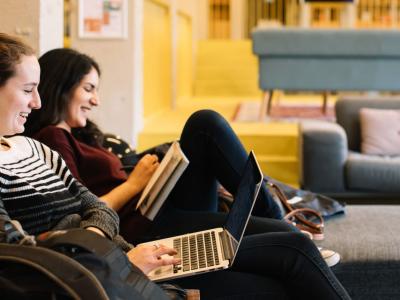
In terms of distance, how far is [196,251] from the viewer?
217 cm

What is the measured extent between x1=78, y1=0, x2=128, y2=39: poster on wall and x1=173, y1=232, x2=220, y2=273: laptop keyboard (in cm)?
327

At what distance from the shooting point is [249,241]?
7.52 feet

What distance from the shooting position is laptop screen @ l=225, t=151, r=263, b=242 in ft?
7.03

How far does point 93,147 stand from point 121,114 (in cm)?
284

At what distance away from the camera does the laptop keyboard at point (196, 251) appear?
2047 mm

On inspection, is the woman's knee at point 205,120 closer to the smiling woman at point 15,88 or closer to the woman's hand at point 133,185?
the woman's hand at point 133,185

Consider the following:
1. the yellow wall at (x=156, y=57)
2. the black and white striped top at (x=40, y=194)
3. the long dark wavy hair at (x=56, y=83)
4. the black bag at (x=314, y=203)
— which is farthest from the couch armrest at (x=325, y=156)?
the black and white striped top at (x=40, y=194)

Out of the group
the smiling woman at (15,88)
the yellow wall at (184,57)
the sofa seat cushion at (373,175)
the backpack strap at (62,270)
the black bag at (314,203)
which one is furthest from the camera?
the yellow wall at (184,57)

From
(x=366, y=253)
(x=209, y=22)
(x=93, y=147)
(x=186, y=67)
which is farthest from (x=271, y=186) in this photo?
(x=209, y=22)

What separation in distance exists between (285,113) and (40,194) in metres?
6.10

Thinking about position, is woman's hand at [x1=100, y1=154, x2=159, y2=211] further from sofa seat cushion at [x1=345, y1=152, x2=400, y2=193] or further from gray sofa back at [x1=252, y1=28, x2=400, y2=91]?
gray sofa back at [x1=252, y1=28, x2=400, y2=91]

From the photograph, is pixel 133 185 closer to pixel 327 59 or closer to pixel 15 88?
pixel 15 88

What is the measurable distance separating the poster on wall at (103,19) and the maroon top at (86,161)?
2671mm

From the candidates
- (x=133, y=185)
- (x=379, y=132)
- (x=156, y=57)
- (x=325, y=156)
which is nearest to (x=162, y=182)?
(x=133, y=185)
